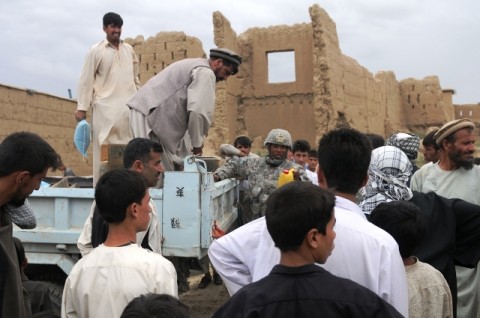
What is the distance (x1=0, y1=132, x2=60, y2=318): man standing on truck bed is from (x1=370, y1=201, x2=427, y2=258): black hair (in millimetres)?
1398

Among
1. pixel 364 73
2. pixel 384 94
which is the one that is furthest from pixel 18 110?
pixel 384 94

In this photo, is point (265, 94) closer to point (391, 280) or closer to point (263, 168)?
point (263, 168)

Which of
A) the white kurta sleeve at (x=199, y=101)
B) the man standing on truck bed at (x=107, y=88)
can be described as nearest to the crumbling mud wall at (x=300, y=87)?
the man standing on truck bed at (x=107, y=88)

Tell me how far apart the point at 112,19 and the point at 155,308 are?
3.95 metres

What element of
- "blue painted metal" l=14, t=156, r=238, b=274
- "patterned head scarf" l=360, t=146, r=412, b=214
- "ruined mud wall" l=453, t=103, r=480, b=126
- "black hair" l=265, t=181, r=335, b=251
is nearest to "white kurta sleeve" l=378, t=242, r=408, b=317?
"black hair" l=265, t=181, r=335, b=251

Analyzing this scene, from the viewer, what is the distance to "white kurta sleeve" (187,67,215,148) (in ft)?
13.1

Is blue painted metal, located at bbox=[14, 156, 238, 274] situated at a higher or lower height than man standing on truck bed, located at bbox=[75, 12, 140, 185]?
lower

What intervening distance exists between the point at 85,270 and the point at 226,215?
8.99 feet

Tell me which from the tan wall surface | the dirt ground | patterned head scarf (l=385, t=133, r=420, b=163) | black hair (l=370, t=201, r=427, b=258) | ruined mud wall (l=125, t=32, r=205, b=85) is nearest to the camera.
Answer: black hair (l=370, t=201, r=427, b=258)

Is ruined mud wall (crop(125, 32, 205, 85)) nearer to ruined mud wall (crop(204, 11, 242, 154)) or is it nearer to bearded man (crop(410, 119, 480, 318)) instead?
ruined mud wall (crop(204, 11, 242, 154))

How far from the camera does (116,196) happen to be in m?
2.14

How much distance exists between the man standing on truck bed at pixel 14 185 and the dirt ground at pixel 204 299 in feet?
10.3

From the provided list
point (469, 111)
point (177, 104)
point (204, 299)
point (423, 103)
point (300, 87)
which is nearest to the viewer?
point (177, 104)

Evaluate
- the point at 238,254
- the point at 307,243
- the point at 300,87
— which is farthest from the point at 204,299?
the point at 300,87
